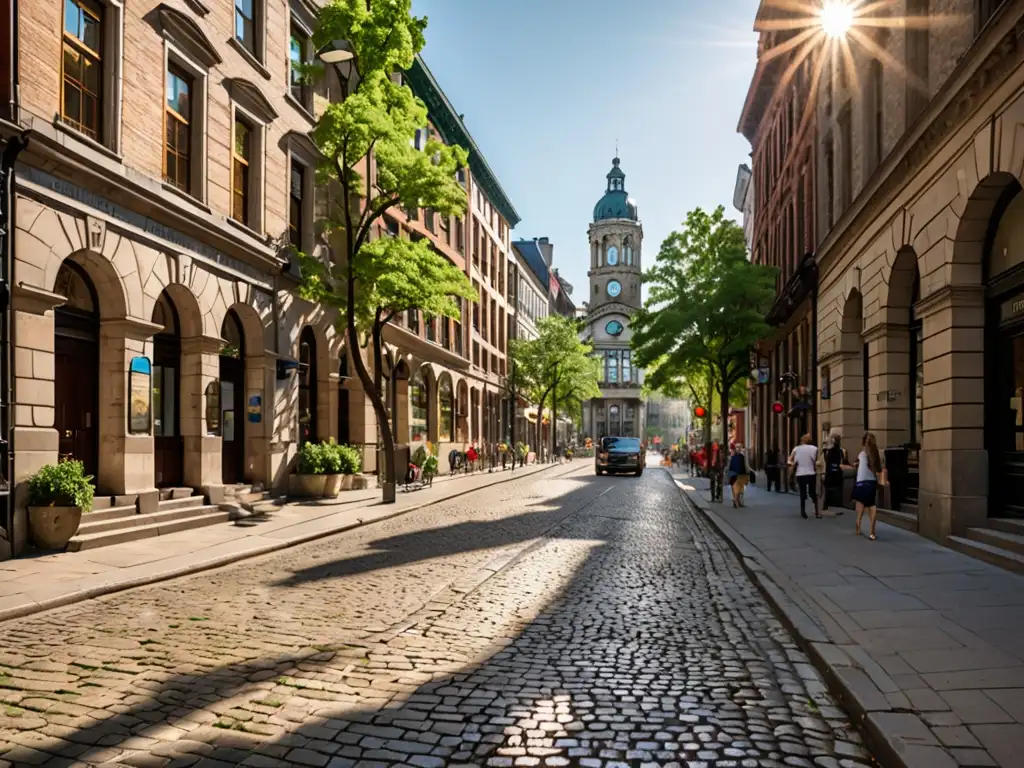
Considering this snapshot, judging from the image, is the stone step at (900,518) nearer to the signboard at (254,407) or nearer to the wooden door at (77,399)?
the signboard at (254,407)

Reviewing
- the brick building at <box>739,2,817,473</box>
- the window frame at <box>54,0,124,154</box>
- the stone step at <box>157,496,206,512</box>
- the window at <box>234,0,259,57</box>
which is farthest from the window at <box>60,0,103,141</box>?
the brick building at <box>739,2,817,473</box>

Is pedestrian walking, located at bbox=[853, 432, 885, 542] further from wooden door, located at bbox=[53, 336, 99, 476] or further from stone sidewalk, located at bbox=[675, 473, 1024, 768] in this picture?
wooden door, located at bbox=[53, 336, 99, 476]

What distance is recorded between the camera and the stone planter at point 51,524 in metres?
11.7

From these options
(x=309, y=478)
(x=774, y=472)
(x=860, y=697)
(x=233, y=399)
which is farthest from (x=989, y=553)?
(x=774, y=472)

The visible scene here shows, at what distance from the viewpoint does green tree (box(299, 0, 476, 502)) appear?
1961 cm

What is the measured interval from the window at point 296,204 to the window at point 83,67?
26.5 ft

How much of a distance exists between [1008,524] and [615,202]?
118 meters

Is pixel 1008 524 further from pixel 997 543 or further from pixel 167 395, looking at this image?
pixel 167 395

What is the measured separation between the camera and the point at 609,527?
53.8 ft

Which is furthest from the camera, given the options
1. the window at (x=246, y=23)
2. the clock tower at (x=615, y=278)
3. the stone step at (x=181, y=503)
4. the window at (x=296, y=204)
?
the clock tower at (x=615, y=278)

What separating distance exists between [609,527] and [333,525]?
5185 mm

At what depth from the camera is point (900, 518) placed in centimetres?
1515

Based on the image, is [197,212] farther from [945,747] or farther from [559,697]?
[945,747]

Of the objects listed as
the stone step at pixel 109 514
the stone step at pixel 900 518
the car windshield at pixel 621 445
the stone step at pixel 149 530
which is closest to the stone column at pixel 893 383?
the stone step at pixel 900 518
